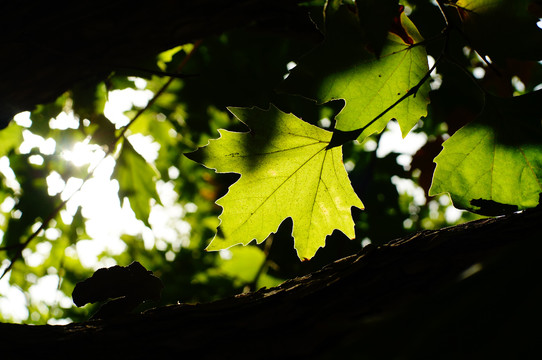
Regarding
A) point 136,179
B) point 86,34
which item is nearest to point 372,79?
point 86,34

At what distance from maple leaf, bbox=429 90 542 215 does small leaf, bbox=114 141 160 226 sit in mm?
1528

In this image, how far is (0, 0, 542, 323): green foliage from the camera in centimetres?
122

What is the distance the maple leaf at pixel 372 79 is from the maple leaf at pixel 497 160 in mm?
168

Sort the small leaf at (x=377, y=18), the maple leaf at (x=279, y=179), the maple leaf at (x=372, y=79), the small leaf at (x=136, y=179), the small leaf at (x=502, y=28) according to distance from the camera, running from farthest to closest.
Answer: the small leaf at (x=136, y=179)
the maple leaf at (x=279, y=179)
the maple leaf at (x=372, y=79)
the small leaf at (x=502, y=28)
the small leaf at (x=377, y=18)

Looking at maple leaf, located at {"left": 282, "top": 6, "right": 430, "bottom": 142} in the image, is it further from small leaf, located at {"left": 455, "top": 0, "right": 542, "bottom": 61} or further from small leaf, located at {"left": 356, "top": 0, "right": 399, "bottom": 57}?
small leaf, located at {"left": 356, "top": 0, "right": 399, "bottom": 57}

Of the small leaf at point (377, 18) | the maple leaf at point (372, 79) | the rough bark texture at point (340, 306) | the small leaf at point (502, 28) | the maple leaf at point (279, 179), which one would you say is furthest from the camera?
the maple leaf at point (279, 179)

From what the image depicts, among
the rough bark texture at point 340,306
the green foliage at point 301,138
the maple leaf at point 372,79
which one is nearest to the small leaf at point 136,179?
the green foliage at point 301,138

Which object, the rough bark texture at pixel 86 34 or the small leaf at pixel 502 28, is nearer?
the small leaf at pixel 502 28

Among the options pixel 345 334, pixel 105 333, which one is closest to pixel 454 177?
pixel 345 334

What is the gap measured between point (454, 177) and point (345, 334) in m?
0.76

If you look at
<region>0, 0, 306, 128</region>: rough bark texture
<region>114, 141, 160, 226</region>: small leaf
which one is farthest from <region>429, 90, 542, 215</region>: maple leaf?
<region>114, 141, 160, 226</region>: small leaf

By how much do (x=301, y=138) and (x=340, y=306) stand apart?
2.27 feet

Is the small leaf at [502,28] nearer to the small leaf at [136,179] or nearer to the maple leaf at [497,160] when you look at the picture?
the maple leaf at [497,160]

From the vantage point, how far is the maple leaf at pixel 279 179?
139cm
